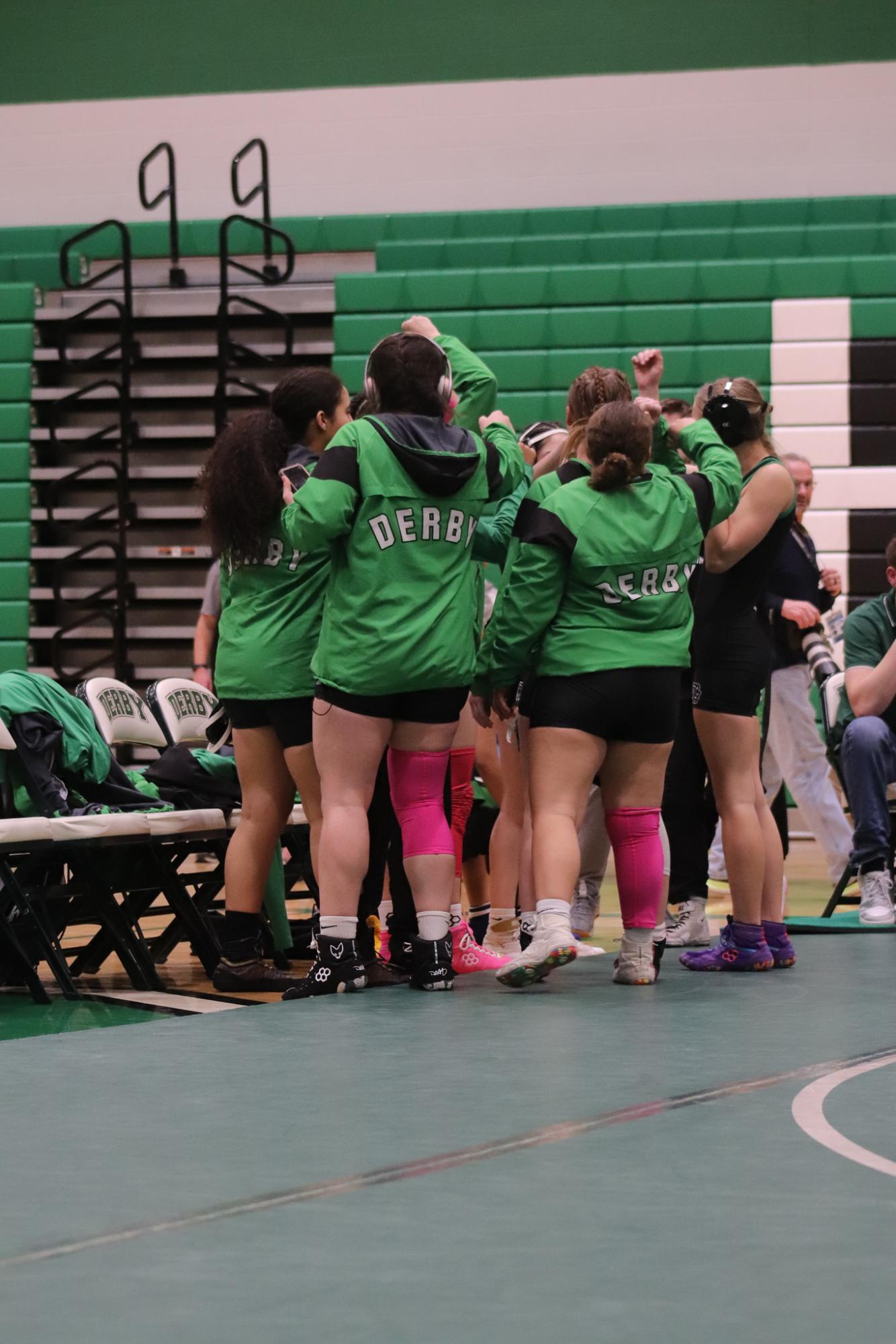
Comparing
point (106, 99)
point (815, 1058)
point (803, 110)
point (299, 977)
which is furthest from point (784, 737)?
point (106, 99)

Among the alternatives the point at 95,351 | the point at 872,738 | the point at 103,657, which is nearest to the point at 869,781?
the point at 872,738

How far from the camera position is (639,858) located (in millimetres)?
3859

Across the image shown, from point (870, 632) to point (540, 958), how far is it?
7.82 feet

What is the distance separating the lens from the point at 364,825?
3797mm

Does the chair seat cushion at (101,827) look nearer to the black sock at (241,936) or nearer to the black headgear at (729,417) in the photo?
the black sock at (241,936)

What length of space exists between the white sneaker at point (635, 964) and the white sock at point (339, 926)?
2.10ft

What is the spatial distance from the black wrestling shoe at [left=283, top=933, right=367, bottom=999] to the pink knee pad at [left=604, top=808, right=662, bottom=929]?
62cm

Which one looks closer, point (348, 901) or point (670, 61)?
point (348, 901)

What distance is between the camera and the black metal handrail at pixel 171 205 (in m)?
10.5

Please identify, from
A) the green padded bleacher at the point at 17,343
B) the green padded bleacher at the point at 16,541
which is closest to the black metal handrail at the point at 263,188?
the green padded bleacher at the point at 17,343

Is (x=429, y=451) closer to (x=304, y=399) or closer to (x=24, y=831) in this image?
(x=304, y=399)

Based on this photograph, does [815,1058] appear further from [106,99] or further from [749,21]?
[106,99]

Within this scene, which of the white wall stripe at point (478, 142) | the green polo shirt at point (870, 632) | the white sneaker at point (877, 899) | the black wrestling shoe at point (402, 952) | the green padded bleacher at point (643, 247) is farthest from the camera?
the white wall stripe at point (478, 142)

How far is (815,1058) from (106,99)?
10412 mm
